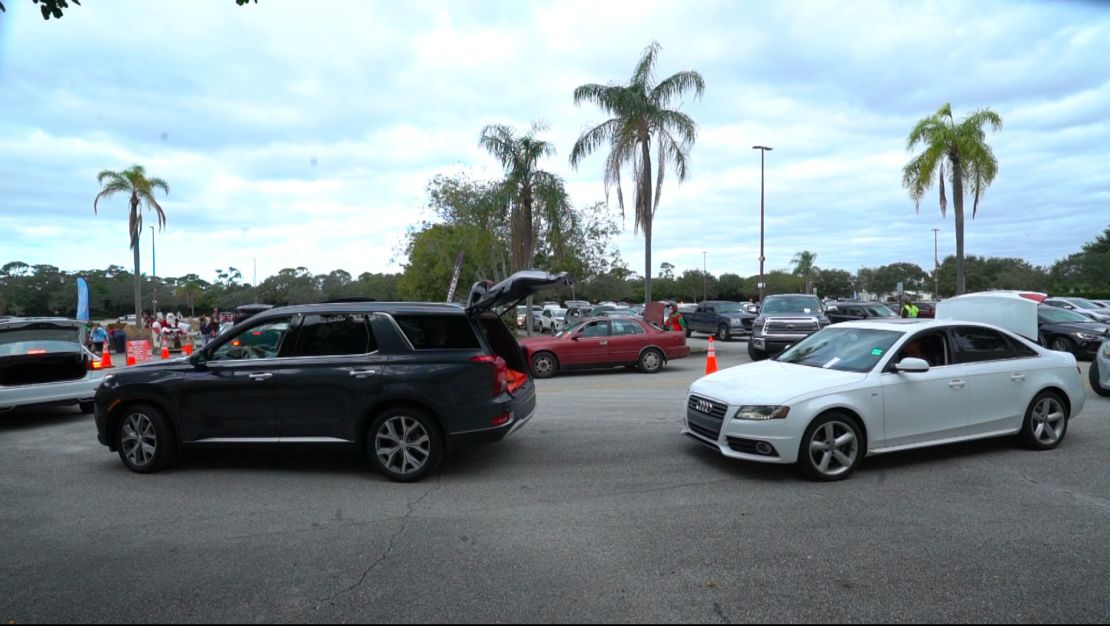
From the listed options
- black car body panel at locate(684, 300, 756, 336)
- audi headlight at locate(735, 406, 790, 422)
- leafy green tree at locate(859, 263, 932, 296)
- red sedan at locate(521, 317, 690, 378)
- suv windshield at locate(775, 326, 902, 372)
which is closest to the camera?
audi headlight at locate(735, 406, 790, 422)

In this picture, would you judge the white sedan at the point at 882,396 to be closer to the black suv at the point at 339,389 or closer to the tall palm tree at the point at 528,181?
the black suv at the point at 339,389

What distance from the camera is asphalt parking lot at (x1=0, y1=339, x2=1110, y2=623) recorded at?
12.2 feet

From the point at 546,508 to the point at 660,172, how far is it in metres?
17.3

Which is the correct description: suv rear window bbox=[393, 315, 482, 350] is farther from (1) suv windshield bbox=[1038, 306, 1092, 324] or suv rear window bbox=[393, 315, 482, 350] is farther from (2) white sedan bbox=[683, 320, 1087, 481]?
(1) suv windshield bbox=[1038, 306, 1092, 324]

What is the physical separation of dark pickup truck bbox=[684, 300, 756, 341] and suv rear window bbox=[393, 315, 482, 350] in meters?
22.0

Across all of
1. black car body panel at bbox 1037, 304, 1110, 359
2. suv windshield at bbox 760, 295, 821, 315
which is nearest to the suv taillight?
suv windshield at bbox 760, 295, 821, 315

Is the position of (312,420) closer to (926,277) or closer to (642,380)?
(642,380)

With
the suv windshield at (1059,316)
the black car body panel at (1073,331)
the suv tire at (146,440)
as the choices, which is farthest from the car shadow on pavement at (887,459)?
the suv windshield at (1059,316)

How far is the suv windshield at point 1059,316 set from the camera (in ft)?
55.3

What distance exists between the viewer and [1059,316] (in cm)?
1716

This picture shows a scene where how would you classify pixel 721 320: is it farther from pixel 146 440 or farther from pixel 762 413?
pixel 146 440

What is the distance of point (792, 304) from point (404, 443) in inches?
581

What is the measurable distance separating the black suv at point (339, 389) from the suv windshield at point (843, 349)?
2.80m

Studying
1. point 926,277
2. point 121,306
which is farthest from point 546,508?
point 926,277
